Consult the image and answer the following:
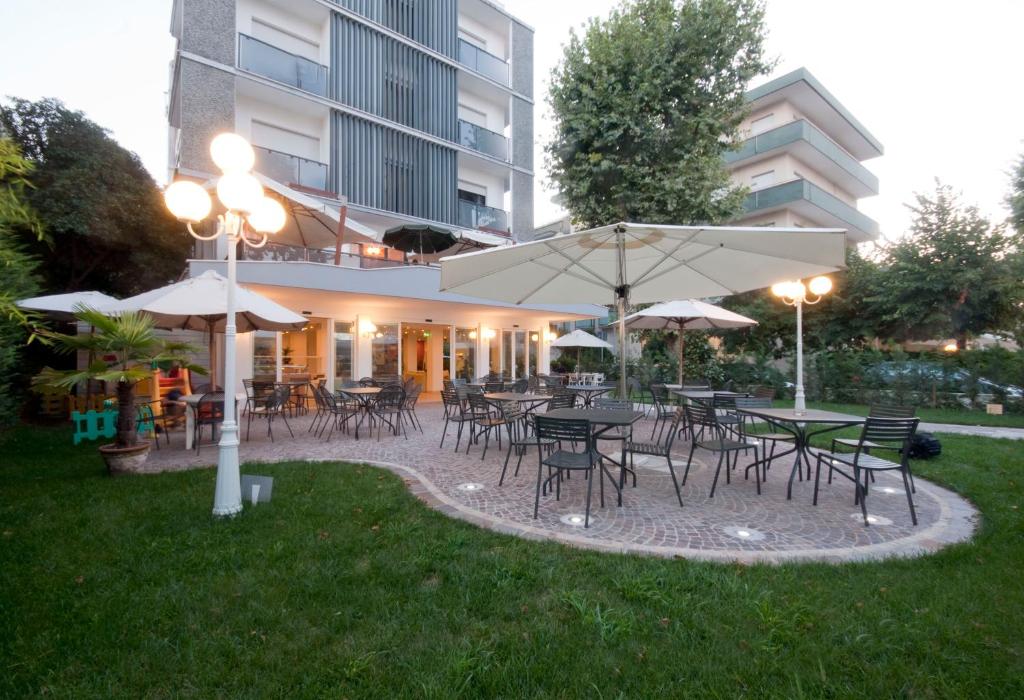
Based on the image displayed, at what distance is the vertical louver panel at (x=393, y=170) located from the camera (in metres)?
14.8

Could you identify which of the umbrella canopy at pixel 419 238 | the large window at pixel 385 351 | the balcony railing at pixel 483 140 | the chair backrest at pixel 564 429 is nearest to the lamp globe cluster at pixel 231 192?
the chair backrest at pixel 564 429

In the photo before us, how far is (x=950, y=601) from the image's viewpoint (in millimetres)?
2596

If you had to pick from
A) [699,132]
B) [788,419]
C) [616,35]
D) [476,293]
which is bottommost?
[788,419]

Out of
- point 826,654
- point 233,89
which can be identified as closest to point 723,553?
point 826,654

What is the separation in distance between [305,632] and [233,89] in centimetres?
1516

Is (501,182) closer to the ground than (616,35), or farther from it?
closer to the ground

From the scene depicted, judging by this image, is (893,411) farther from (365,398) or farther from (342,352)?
(342,352)

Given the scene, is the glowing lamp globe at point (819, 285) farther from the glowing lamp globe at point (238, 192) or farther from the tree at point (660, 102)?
the glowing lamp globe at point (238, 192)

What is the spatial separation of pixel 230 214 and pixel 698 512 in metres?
5.26

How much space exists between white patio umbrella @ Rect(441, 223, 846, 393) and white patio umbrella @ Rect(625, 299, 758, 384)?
6.62 feet

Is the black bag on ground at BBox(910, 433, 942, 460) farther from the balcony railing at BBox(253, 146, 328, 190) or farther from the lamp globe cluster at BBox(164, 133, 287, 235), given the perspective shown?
the balcony railing at BBox(253, 146, 328, 190)

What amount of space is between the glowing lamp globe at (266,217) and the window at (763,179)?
23436 millimetres

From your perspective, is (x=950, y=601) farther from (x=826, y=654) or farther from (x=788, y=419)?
(x=788, y=419)

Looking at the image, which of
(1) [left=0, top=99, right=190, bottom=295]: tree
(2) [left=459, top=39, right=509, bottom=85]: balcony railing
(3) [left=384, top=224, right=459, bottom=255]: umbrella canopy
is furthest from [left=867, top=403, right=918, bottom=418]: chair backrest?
(2) [left=459, top=39, right=509, bottom=85]: balcony railing
